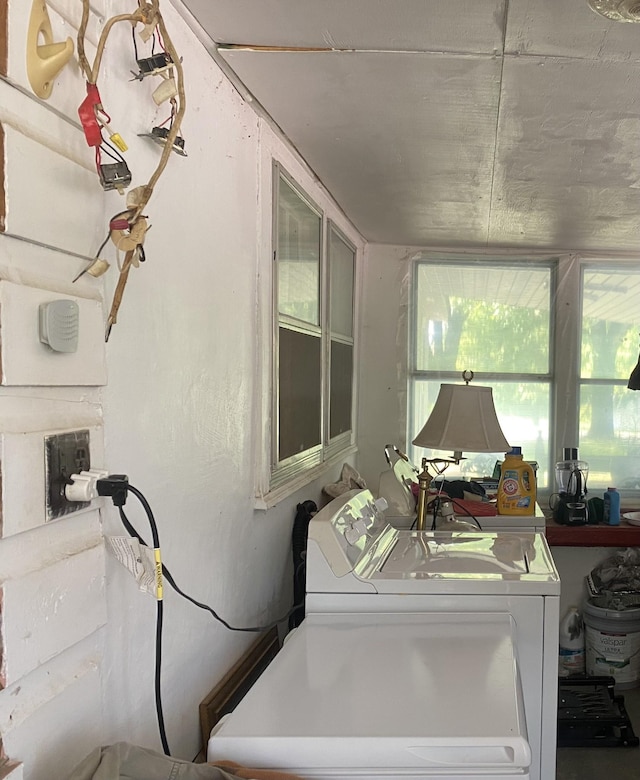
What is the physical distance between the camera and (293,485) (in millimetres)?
2111

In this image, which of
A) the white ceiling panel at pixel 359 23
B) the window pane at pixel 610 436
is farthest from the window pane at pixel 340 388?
the white ceiling panel at pixel 359 23

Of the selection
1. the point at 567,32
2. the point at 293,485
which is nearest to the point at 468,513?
the point at 293,485

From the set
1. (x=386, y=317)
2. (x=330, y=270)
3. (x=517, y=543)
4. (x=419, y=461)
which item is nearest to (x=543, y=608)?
(x=517, y=543)

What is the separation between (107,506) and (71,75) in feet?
2.08

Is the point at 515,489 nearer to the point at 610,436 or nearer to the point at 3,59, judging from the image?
the point at 610,436

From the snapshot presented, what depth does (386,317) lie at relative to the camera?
12.5 ft

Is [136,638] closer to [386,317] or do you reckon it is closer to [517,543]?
[517,543]

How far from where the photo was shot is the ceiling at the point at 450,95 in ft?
4.22

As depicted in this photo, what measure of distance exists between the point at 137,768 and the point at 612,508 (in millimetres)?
3168

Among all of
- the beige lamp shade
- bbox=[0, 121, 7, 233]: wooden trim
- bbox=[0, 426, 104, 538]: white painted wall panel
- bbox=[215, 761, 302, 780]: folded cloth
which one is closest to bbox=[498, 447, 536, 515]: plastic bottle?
the beige lamp shade

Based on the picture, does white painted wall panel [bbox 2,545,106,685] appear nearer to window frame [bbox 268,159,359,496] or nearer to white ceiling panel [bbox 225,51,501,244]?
window frame [bbox 268,159,359,496]

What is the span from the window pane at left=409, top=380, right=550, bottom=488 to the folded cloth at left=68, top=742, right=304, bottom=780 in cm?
294

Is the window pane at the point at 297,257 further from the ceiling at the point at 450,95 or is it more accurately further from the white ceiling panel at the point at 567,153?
the white ceiling panel at the point at 567,153

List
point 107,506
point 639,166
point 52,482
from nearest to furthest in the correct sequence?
point 52,482
point 107,506
point 639,166
